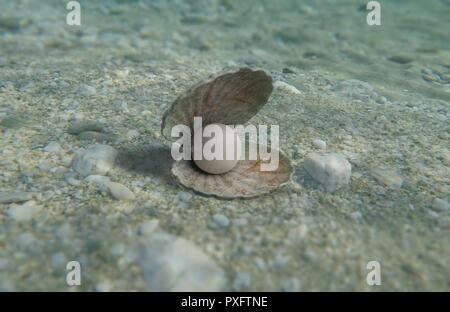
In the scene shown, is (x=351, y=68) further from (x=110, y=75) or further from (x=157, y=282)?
(x=157, y=282)

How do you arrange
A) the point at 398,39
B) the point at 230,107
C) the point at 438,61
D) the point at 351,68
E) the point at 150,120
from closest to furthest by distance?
the point at 230,107
the point at 150,120
the point at 351,68
the point at 438,61
the point at 398,39

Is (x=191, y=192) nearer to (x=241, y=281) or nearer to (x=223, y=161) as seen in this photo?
(x=223, y=161)

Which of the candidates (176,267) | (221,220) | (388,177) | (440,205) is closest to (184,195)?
(221,220)

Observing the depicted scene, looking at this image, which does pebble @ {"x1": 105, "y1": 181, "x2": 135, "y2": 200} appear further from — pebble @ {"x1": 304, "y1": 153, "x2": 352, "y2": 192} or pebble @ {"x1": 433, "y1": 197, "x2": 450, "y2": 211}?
pebble @ {"x1": 433, "y1": 197, "x2": 450, "y2": 211}

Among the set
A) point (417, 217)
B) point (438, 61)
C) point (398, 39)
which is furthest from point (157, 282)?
point (398, 39)

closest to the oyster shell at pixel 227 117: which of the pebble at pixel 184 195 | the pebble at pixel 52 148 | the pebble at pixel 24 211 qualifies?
the pebble at pixel 184 195
